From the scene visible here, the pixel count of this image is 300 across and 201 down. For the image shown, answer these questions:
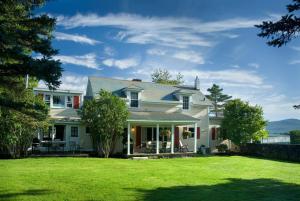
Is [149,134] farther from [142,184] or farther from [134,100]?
[142,184]

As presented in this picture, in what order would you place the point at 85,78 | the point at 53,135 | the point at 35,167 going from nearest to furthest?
1. the point at 35,167
2. the point at 53,135
3. the point at 85,78

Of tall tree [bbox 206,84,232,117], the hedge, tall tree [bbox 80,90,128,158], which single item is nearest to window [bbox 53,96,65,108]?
tall tree [bbox 80,90,128,158]

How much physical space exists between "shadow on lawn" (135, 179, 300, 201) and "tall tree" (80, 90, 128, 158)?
489 inches

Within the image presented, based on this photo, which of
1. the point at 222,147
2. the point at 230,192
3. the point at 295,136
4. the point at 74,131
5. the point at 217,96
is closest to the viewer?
the point at 230,192

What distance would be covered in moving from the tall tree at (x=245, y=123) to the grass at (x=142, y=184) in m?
12.8

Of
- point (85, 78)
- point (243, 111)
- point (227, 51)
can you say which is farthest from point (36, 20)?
point (243, 111)

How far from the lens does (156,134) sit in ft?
100

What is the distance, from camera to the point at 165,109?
110 ft

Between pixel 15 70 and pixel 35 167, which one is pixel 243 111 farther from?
pixel 15 70

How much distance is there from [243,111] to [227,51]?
35.8ft

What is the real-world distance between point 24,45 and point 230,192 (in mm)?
9434

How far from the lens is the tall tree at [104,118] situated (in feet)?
84.5

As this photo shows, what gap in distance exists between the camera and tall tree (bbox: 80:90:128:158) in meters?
25.8

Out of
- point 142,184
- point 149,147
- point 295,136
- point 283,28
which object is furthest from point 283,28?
point 295,136
